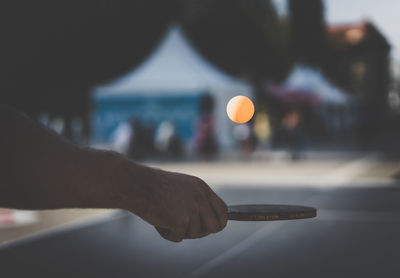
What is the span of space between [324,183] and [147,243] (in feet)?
23.4

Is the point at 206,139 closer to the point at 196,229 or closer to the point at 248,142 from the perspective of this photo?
the point at 248,142

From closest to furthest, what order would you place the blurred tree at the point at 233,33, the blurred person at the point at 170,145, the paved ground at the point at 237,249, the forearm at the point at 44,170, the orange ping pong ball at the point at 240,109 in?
the forearm at the point at 44,170
the paved ground at the point at 237,249
the blurred person at the point at 170,145
the orange ping pong ball at the point at 240,109
the blurred tree at the point at 233,33

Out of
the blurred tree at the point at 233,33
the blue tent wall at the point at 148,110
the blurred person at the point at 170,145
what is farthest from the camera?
the blurred tree at the point at 233,33

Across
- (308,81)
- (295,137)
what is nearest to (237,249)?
(295,137)

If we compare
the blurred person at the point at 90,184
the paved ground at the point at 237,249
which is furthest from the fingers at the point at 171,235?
the paved ground at the point at 237,249

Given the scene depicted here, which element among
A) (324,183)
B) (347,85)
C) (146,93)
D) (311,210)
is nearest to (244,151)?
(146,93)

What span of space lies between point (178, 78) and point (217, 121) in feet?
10.8

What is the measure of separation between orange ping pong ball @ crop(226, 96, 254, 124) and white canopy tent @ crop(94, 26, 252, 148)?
316mm

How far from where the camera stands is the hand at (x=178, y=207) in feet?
4.87

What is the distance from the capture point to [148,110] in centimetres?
2714

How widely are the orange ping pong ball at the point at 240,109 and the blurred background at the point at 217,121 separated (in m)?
0.47

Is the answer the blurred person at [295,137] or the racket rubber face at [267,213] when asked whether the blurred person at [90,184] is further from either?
the blurred person at [295,137]

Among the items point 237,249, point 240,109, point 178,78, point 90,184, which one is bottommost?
point 237,249

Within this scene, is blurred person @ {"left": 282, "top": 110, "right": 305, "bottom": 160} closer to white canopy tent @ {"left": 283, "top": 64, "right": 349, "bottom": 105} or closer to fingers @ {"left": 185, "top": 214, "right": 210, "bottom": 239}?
white canopy tent @ {"left": 283, "top": 64, "right": 349, "bottom": 105}
